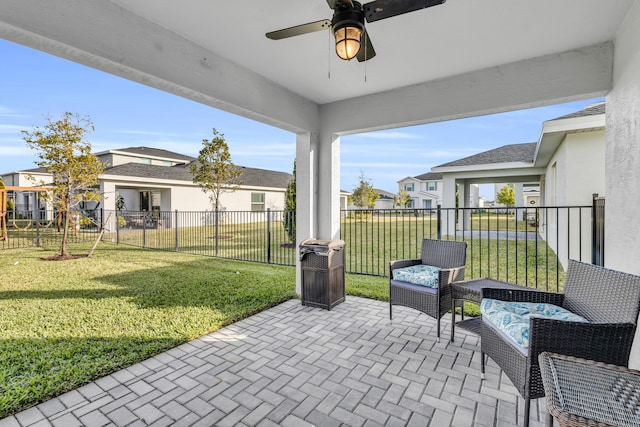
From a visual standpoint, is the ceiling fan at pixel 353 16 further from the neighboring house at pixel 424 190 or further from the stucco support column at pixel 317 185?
the neighboring house at pixel 424 190

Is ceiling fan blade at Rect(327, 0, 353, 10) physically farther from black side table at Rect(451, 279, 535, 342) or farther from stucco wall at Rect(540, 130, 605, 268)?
stucco wall at Rect(540, 130, 605, 268)

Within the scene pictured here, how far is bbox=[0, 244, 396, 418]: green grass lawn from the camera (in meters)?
2.47

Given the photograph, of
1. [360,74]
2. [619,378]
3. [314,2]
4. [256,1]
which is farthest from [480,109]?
[619,378]

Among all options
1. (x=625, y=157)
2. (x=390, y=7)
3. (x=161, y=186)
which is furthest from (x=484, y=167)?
(x=161, y=186)

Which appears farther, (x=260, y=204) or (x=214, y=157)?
(x=260, y=204)

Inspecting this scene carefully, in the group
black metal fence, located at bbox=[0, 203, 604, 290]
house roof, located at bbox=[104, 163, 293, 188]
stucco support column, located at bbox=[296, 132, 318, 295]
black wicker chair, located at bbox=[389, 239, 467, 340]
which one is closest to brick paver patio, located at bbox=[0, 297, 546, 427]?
black wicker chair, located at bbox=[389, 239, 467, 340]

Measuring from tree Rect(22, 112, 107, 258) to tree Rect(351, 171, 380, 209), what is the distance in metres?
19.2

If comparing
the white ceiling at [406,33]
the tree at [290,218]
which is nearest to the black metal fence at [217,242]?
the tree at [290,218]

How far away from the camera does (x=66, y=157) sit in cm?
789

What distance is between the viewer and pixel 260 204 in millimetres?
20312

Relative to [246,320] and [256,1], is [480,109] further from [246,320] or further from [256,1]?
[246,320]

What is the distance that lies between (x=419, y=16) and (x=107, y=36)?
2.40 metres

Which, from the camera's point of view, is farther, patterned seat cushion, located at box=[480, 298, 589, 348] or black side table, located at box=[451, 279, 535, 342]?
black side table, located at box=[451, 279, 535, 342]

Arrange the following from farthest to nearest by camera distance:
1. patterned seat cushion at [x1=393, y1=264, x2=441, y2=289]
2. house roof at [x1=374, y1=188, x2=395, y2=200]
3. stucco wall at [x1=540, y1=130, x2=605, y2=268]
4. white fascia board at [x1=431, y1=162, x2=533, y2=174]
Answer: house roof at [x1=374, y1=188, x2=395, y2=200]
white fascia board at [x1=431, y1=162, x2=533, y2=174]
stucco wall at [x1=540, y1=130, x2=605, y2=268]
patterned seat cushion at [x1=393, y1=264, x2=441, y2=289]
